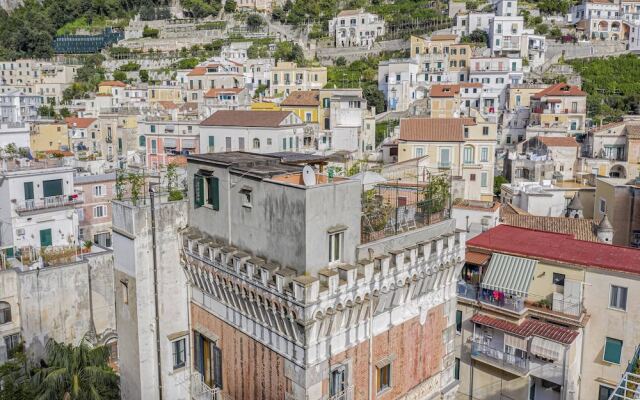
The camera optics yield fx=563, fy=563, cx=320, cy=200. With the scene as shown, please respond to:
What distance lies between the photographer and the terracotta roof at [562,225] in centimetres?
3005

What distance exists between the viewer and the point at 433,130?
44812 mm

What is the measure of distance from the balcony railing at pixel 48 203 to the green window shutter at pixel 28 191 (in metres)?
0.39

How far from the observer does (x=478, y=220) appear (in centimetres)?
3027

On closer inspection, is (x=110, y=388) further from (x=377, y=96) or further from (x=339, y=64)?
(x=339, y=64)

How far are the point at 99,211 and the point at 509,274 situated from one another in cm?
3036

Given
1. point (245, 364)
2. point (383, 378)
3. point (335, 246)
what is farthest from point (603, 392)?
point (245, 364)

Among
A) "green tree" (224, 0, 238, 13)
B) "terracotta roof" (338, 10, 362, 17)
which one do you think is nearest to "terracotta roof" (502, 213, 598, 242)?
"terracotta roof" (338, 10, 362, 17)

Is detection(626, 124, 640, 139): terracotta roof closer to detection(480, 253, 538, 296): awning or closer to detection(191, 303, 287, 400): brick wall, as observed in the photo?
detection(480, 253, 538, 296): awning

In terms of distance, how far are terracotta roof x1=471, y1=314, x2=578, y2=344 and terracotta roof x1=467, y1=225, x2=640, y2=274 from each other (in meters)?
2.65

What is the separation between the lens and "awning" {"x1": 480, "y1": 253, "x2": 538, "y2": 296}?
22.6m

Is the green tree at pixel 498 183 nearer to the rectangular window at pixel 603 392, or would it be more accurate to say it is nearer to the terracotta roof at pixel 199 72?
the rectangular window at pixel 603 392

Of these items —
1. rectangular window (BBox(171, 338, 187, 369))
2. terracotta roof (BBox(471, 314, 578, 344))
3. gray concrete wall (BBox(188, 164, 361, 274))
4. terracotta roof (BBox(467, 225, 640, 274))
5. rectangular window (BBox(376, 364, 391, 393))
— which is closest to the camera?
gray concrete wall (BBox(188, 164, 361, 274))

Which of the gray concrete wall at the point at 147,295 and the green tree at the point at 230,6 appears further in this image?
the green tree at the point at 230,6

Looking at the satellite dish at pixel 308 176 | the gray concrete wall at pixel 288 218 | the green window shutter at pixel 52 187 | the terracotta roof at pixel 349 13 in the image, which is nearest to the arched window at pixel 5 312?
the green window shutter at pixel 52 187
